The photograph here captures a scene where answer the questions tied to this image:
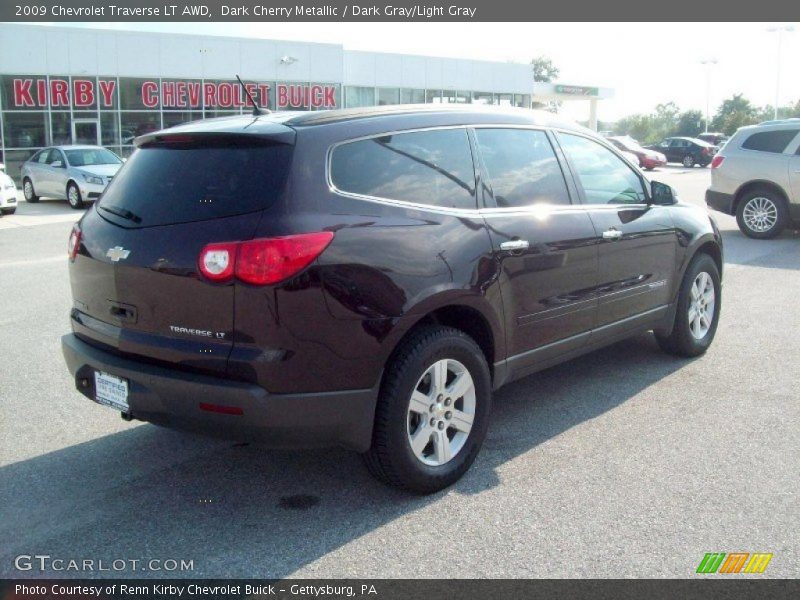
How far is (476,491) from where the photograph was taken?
13.2 ft

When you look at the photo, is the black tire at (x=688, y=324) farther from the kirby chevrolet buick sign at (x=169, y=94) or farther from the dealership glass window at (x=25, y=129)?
the dealership glass window at (x=25, y=129)

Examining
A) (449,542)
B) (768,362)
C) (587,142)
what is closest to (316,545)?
(449,542)

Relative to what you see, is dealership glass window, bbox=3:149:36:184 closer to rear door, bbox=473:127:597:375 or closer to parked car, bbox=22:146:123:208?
parked car, bbox=22:146:123:208

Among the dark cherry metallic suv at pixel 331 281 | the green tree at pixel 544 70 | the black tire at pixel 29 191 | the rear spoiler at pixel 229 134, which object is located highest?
the green tree at pixel 544 70

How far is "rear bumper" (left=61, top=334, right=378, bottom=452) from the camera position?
11.2 ft

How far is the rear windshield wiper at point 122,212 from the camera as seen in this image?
384 cm

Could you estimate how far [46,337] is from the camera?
6836 mm

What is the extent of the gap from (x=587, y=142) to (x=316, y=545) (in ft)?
10.4

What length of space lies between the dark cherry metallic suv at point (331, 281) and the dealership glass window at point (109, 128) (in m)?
29.5

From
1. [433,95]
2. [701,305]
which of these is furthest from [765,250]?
[433,95]

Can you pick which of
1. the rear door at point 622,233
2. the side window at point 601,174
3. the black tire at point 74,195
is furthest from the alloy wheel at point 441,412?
the black tire at point 74,195

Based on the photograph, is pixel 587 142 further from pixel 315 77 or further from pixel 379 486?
pixel 315 77

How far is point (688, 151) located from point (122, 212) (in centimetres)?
4302

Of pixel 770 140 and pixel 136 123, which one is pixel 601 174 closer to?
pixel 770 140
